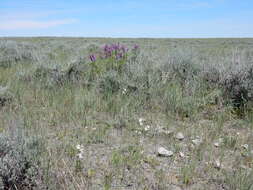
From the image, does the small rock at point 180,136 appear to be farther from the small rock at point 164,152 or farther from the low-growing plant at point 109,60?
the low-growing plant at point 109,60

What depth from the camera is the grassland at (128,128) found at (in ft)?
6.09

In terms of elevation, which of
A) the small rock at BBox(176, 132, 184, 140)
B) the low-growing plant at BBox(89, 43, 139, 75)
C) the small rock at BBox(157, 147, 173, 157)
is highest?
the low-growing plant at BBox(89, 43, 139, 75)

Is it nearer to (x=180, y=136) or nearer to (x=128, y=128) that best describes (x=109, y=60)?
(x=128, y=128)

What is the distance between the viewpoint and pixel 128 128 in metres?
2.88

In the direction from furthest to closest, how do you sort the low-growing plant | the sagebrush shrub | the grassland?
the low-growing plant → the grassland → the sagebrush shrub

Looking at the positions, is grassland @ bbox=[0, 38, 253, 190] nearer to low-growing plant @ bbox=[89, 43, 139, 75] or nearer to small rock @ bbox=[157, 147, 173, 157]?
small rock @ bbox=[157, 147, 173, 157]

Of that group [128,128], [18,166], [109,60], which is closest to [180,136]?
[128,128]

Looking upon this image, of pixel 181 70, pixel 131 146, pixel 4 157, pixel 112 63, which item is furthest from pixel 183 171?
pixel 112 63

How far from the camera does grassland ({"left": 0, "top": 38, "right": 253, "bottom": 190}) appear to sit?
6.09 ft

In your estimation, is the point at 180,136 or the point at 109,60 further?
the point at 109,60

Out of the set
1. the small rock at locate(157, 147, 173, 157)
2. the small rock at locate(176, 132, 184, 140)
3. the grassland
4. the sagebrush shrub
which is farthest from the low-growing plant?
the sagebrush shrub

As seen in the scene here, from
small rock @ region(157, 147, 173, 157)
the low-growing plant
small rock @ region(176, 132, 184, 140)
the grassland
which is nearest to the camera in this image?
the grassland

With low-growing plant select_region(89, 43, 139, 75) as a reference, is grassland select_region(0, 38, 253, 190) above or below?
below

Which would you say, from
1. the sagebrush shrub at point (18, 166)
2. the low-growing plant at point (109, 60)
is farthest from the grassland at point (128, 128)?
the low-growing plant at point (109, 60)
